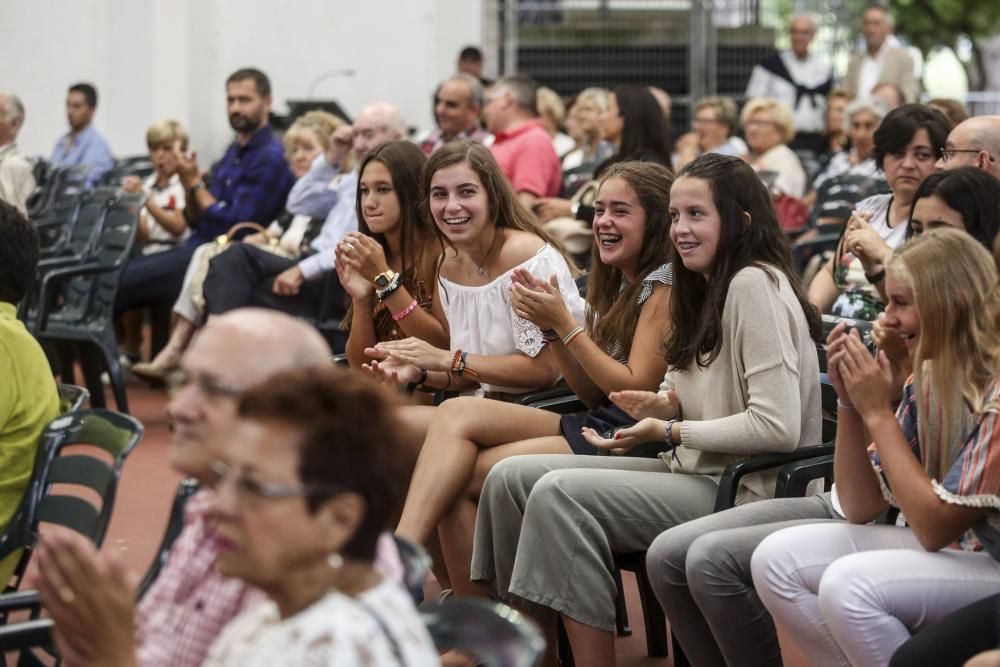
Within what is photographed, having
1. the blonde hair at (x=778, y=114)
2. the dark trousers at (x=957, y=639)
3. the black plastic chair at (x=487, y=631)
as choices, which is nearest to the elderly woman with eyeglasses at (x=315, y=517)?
the black plastic chair at (x=487, y=631)

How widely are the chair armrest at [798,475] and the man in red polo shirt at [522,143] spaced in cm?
411

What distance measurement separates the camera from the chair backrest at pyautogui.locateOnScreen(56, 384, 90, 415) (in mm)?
3463

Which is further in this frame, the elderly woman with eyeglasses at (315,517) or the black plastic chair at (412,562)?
the black plastic chair at (412,562)

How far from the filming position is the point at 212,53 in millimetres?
12477

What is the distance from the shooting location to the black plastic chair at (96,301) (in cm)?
698

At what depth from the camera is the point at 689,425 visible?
3.38m

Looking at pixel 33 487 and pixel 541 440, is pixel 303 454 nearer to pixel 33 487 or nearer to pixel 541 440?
pixel 33 487

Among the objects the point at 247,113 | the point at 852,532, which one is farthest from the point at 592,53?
the point at 852,532

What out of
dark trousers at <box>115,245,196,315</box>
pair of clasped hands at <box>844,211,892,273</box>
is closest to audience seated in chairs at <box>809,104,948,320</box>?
pair of clasped hands at <box>844,211,892,273</box>

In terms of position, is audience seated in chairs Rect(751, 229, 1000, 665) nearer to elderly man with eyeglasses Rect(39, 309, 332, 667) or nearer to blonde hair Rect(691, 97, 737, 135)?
elderly man with eyeglasses Rect(39, 309, 332, 667)

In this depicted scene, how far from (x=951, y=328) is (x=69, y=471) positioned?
1675 mm

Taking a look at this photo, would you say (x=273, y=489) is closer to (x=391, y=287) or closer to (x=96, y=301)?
(x=391, y=287)

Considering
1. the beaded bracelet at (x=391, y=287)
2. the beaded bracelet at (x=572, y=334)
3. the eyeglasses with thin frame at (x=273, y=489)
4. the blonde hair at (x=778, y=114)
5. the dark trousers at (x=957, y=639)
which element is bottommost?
the dark trousers at (x=957, y=639)

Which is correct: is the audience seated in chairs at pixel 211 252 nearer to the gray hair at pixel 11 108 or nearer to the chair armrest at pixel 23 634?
the gray hair at pixel 11 108
